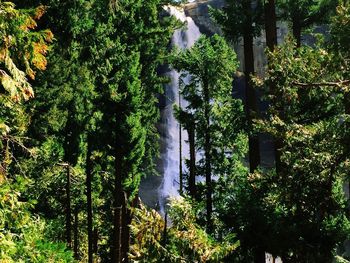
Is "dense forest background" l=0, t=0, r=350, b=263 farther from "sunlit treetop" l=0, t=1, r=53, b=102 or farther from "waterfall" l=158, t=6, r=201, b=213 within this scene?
"waterfall" l=158, t=6, r=201, b=213

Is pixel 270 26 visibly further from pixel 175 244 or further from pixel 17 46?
pixel 17 46

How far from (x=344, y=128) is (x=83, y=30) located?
7550 mm

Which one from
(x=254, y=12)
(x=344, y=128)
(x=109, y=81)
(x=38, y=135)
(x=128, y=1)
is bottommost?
(x=344, y=128)

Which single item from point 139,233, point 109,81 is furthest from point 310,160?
point 109,81

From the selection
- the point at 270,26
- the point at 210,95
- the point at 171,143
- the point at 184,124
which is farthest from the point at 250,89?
the point at 171,143

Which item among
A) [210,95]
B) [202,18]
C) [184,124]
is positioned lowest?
[184,124]

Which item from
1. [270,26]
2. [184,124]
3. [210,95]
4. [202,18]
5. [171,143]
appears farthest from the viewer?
[202,18]

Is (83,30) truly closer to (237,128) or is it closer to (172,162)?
(237,128)

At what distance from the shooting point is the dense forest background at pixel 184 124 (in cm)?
704

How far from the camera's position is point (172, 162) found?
156 feet

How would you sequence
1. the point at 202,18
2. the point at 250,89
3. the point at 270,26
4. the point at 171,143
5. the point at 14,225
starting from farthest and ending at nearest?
the point at 202,18
the point at 171,143
the point at 250,89
the point at 270,26
the point at 14,225

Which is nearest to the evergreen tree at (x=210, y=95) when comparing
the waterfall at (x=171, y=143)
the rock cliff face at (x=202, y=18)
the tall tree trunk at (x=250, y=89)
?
the tall tree trunk at (x=250, y=89)

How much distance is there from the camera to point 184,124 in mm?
23109

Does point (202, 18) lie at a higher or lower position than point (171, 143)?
higher
